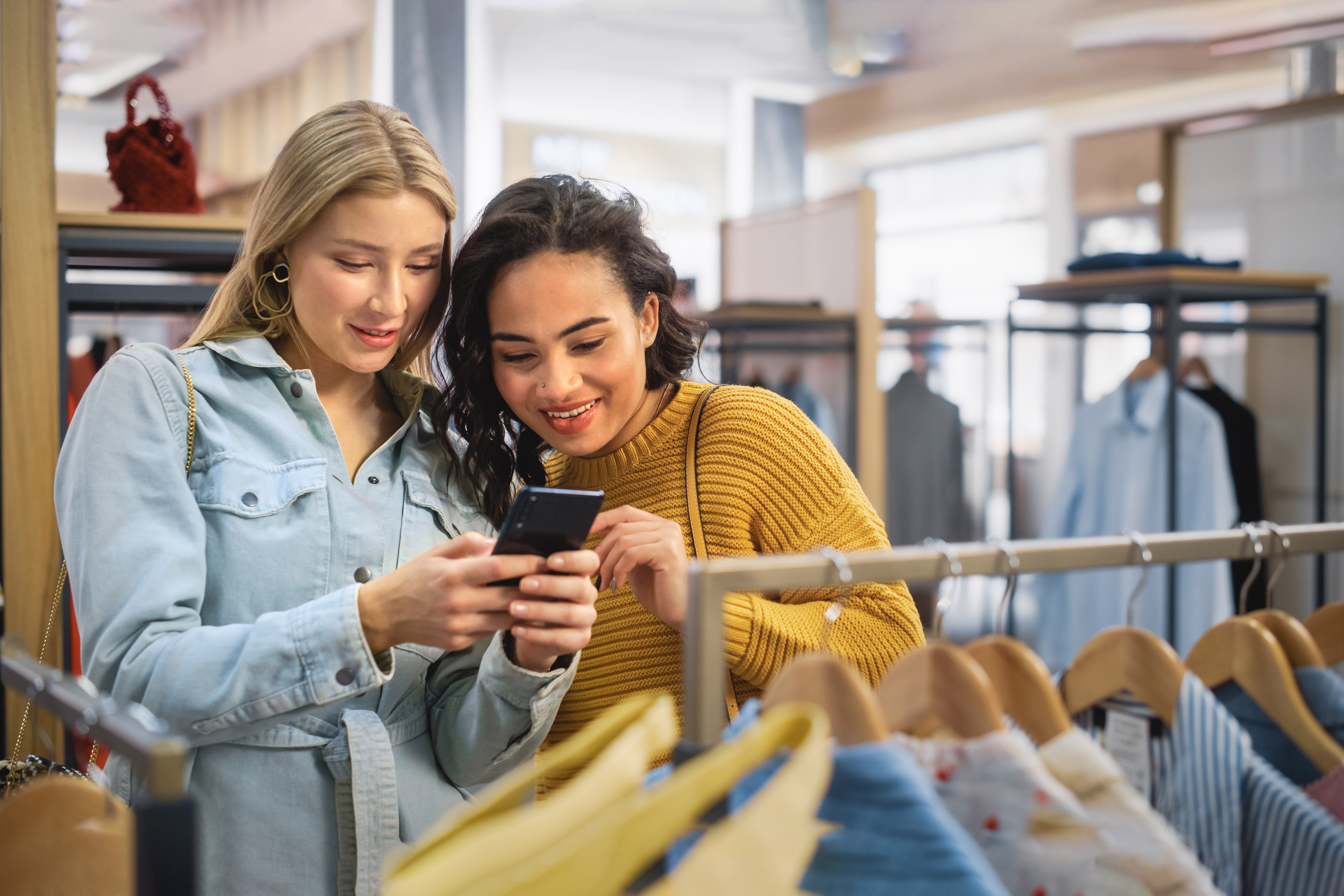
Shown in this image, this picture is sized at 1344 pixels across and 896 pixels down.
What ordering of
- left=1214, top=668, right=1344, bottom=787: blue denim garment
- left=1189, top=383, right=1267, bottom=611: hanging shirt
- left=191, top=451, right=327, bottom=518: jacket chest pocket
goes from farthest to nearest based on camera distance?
left=1189, top=383, right=1267, bottom=611: hanging shirt → left=191, top=451, right=327, bottom=518: jacket chest pocket → left=1214, top=668, right=1344, bottom=787: blue denim garment

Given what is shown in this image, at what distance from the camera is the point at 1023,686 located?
87 cm

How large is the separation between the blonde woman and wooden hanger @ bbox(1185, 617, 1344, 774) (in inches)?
23.3

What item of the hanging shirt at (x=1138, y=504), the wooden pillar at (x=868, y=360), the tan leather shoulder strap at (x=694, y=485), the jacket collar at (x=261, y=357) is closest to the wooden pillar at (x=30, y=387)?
the jacket collar at (x=261, y=357)

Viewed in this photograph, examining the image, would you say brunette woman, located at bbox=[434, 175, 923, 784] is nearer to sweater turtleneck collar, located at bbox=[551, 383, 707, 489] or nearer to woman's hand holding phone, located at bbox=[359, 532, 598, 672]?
sweater turtleneck collar, located at bbox=[551, 383, 707, 489]

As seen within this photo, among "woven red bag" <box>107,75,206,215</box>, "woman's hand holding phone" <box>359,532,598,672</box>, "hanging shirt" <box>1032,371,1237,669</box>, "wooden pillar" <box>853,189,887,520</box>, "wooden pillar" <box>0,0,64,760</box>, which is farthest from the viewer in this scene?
"wooden pillar" <box>853,189,887,520</box>

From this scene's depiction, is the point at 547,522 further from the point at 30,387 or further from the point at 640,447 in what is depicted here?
the point at 30,387

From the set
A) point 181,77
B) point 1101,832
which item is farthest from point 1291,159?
point 181,77

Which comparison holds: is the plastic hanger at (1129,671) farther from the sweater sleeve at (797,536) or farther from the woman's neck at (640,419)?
the woman's neck at (640,419)

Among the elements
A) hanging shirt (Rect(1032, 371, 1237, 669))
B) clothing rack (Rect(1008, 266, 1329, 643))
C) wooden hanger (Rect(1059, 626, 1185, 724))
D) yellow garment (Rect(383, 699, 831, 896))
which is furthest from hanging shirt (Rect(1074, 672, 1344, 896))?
hanging shirt (Rect(1032, 371, 1237, 669))

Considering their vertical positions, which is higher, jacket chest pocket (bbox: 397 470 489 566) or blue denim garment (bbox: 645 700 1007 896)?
jacket chest pocket (bbox: 397 470 489 566)

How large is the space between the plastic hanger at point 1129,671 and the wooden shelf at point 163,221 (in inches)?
73.9

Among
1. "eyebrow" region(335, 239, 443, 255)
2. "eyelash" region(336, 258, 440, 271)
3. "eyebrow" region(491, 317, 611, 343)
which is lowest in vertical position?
"eyebrow" region(491, 317, 611, 343)

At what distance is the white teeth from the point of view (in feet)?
4.54

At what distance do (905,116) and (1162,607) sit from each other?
454 centimetres
